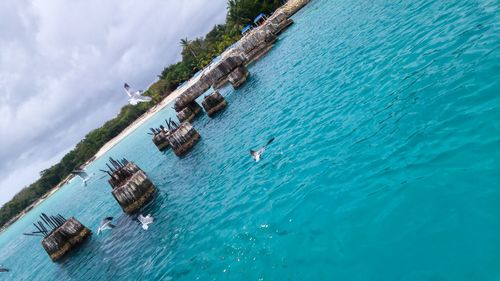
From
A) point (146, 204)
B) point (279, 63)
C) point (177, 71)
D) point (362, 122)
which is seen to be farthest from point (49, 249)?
point (177, 71)

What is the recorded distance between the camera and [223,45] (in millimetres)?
94812

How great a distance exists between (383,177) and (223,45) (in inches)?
3612

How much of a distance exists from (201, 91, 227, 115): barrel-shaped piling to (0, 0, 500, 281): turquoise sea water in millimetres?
14249

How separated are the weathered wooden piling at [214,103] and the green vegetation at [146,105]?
57736 millimetres

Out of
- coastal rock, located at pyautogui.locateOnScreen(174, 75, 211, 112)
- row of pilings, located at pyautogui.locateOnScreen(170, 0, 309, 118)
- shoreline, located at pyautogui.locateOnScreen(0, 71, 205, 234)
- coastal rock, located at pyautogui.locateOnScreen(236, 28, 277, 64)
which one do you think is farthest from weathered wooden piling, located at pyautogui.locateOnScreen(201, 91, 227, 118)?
shoreline, located at pyautogui.locateOnScreen(0, 71, 205, 234)

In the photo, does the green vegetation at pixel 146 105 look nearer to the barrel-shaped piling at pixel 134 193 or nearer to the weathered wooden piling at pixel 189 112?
the weathered wooden piling at pixel 189 112

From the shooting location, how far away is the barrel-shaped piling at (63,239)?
24812 millimetres

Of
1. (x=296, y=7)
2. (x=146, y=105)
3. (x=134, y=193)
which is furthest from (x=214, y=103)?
(x=146, y=105)

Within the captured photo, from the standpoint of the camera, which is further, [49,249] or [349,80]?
[49,249]

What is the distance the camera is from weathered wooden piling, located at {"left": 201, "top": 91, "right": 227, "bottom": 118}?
120ft

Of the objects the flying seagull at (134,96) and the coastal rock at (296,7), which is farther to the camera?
the coastal rock at (296,7)

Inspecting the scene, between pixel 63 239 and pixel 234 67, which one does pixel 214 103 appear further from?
pixel 63 239

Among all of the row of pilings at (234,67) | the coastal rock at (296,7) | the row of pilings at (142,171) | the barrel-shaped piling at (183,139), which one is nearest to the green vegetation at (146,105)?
the coastal rock at (296,7)

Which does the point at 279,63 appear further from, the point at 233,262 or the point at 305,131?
the point at 233,262
